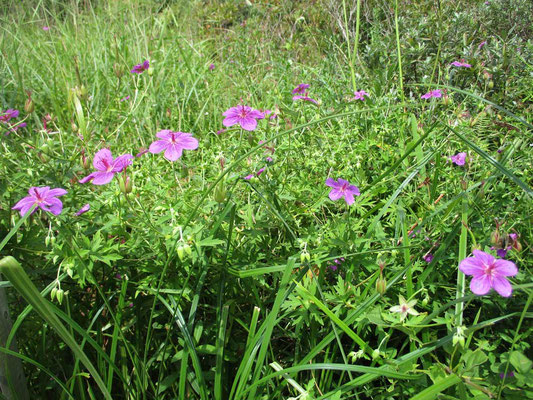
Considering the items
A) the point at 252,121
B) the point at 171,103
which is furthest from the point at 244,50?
the point at 252,121

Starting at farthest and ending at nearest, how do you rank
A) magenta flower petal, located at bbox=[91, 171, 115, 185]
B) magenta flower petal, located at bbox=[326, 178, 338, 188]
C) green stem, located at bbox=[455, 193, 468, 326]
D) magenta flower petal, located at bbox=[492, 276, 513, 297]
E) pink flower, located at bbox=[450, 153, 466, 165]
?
pink flower, located at bbox=[450, 153, 466, 165], magenta flower petal, located at bbox=[326, 178, 338, 188], magenta flower petal, located at bbox=[91, 171, 115, 185], green stem, located at bbox=[455, 193, 468, 326], magenta flower petal, located at bbox=[492, 276, 513, 297]

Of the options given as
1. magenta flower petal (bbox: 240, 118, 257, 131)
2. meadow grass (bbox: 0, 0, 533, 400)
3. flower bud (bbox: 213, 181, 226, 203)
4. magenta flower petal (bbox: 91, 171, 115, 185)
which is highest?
magenta flower petal (bbox: 240, 118, 257, 131)

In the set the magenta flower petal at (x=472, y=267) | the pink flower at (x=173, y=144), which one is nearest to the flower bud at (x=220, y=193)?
the pink flower at (x=173, y=144)

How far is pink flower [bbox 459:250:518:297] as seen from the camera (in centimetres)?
93

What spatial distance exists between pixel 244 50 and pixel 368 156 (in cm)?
206

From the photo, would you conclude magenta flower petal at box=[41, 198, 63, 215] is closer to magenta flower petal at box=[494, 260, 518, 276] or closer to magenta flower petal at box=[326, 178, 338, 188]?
magenta flower petal at box=[326, 178, 338, 188]

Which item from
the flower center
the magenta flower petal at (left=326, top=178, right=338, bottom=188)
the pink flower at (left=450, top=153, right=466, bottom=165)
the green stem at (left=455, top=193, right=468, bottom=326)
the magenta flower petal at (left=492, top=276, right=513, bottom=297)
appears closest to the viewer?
the magenta flower petal at (left=492, top=276, right=513, bottom=297)

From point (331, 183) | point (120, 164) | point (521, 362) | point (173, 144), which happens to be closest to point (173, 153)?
point (173, 144)

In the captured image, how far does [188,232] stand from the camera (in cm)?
115

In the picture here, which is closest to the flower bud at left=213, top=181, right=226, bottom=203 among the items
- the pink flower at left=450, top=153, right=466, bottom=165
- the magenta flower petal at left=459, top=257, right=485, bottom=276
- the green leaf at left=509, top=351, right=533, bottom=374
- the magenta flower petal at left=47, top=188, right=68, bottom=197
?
the magenta flower petal at left=47, top=188, right=68, bottom=197

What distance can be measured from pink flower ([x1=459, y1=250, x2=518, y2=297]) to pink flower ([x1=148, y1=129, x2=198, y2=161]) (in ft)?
2.37

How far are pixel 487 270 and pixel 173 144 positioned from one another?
2.70 ft

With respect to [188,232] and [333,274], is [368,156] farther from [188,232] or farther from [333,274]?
[188,232]

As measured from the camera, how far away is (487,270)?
96 centimetres
